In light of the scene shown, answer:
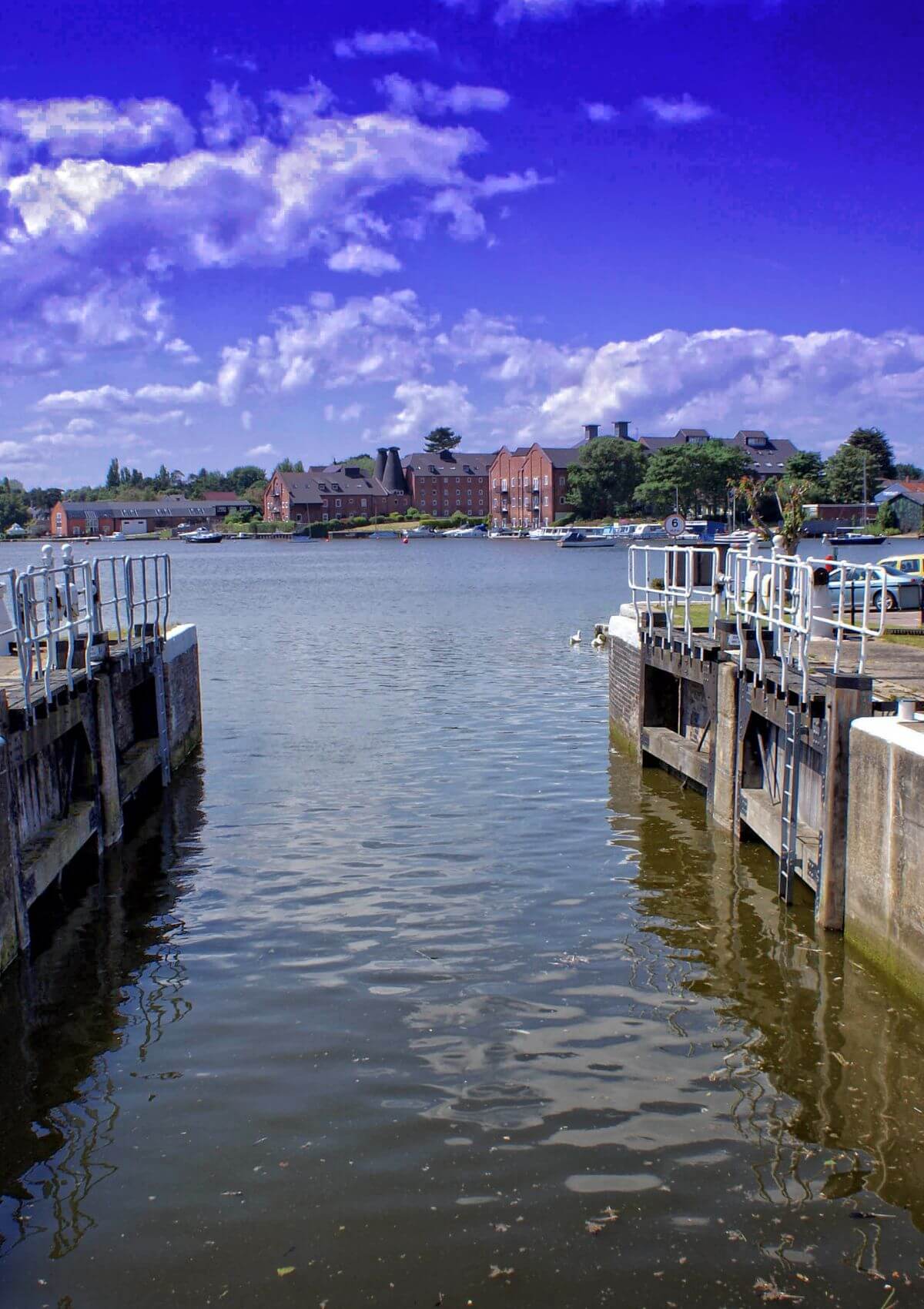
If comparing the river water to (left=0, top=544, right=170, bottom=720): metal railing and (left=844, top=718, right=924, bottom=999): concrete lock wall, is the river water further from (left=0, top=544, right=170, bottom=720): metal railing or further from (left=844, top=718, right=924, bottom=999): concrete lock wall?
(left=0, top=544, right=170, bottom=720): metal railing

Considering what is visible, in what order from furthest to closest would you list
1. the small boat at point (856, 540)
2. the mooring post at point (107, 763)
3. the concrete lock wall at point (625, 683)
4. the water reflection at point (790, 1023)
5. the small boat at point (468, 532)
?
the small boat at point (468, 532), the small boat at point (856, 540), the concrete lock wall at point (625, 683), the mooring post at point (107, 763), the water reflection at point (790, 1023)

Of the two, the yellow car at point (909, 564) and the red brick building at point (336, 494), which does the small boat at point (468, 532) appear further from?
the yellow car at point (909, 564)

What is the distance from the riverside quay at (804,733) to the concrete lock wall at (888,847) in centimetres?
2

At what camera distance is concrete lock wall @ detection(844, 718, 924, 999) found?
332 inches

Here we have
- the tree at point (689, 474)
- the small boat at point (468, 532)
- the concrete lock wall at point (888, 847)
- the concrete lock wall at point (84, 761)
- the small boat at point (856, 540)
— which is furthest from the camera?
the small boat at point (468, 532)

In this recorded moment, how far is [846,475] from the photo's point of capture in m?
150

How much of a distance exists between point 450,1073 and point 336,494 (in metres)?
188

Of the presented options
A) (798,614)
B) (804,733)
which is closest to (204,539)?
(798,614)

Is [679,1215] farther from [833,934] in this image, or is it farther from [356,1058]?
[833,934]

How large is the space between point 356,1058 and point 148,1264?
2377mm

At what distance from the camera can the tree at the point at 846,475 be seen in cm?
14900

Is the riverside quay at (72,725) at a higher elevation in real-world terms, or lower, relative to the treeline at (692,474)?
lower

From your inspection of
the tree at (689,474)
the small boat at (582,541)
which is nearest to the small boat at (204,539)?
the small boat at (582,541)

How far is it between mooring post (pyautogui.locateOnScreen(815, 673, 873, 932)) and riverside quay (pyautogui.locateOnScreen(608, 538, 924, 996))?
0.04 ft
